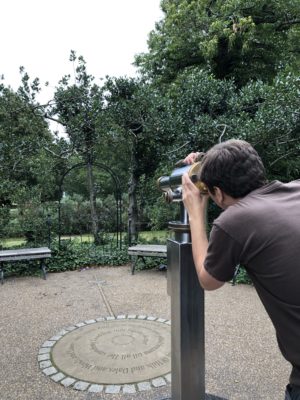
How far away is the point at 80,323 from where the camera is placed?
4.07 meters

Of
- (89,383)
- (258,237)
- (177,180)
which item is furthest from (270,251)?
(89,383)

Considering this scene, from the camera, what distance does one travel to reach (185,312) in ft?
6.30

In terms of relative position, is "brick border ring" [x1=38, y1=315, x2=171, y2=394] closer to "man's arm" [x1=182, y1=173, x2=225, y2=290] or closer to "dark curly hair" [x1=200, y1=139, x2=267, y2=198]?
"man's arm" [x1=182, y1=173, x2=225, y2=290]

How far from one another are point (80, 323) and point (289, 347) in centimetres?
332

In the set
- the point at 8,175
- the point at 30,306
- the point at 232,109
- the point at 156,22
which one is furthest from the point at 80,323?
the point at 156,22

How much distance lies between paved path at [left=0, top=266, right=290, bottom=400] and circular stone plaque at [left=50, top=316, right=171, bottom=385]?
0.65 ft

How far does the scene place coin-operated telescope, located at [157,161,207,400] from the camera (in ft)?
6.22

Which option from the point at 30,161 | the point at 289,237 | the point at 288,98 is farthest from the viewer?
the point at 30,161

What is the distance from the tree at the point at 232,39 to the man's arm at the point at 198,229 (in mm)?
8347

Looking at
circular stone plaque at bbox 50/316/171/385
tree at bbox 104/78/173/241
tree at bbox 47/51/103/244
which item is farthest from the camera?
tree at bbox 47/51/103/244

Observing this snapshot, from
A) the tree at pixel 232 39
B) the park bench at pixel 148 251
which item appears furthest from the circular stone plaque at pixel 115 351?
the tree at pixel 232 39

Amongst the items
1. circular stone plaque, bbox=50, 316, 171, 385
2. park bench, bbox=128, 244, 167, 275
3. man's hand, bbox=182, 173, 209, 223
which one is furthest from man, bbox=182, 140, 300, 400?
park bench, bbox=128, 244, 167, 275

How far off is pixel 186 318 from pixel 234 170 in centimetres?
103

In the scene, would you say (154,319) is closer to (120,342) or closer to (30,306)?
(120,342)
